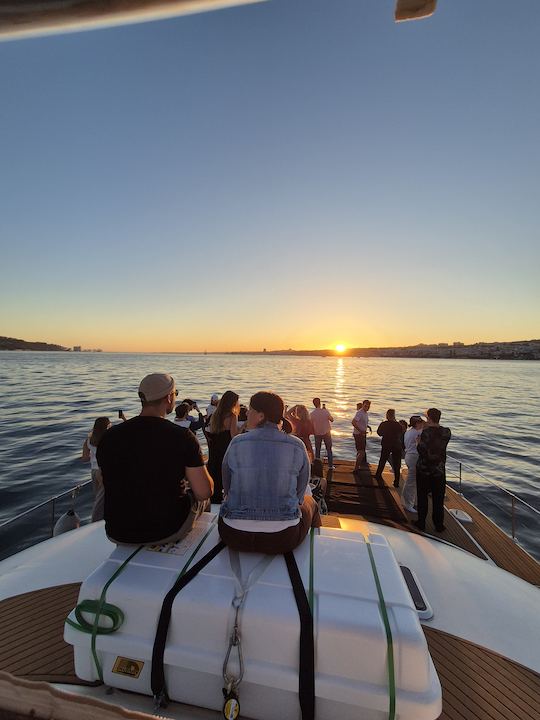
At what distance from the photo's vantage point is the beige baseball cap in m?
2.54

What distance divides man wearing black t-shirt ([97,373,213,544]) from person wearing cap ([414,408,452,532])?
4.70 meters

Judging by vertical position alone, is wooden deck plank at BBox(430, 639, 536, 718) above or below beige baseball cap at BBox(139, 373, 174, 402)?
below

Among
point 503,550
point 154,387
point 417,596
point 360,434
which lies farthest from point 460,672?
point 360,434


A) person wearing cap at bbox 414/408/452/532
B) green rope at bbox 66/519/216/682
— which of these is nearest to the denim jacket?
green rope at bbox 66/519/216/682

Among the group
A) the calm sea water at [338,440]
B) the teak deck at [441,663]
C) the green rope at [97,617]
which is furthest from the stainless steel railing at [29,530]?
the green rope at [97,617]

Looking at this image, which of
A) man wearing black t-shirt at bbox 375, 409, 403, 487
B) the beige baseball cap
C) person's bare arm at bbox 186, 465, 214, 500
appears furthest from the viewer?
man wearing black t-shirt at bbox 375, 409, 403, 487

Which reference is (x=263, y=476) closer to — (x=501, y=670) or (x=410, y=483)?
(x=501, y=670)

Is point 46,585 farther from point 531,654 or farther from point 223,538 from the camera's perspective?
point 531,654

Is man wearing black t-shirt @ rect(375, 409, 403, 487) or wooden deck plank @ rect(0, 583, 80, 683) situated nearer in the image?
wooden deck plank @ rect(0, 583, 80, 683)

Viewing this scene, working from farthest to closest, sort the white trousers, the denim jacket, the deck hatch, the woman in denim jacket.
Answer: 1. the white trousers
2. the deck hatch
3. the denim jacket
4. the woman in denim jacket

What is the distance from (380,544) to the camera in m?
2.22

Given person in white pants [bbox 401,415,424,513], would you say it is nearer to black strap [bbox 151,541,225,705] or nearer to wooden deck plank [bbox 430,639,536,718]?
wooden deck plank [bbox 430,639,536,718]

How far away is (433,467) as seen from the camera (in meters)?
5.86

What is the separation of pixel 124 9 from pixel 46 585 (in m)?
5.28
